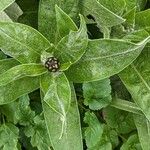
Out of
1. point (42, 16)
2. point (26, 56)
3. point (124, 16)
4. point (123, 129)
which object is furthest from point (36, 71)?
point (123, 129)

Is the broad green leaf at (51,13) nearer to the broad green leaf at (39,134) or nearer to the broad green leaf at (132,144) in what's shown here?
the broad green leaf at (39,134)

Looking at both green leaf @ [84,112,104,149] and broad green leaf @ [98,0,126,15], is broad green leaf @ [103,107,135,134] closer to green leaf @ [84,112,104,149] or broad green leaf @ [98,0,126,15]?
green leaf @ [84,112,104,149]

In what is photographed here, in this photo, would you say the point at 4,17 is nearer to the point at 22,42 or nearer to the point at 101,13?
the point at 22,42

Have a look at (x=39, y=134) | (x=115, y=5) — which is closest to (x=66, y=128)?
(x=39, y=134)

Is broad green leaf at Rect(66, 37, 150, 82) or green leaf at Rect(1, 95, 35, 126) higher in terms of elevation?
broad green leaf at Rect(66, 37, 150, 82)

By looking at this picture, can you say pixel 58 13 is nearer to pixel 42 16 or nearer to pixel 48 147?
pixel 42 16

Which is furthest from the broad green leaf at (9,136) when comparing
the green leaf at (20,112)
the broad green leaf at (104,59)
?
the broad green leaf at (104,59)

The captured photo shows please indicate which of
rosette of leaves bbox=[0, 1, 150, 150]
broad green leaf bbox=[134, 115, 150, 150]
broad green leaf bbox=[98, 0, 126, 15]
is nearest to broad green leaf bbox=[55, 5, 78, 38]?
rosette of leaves bbox=[0, 1, 150, 150]
